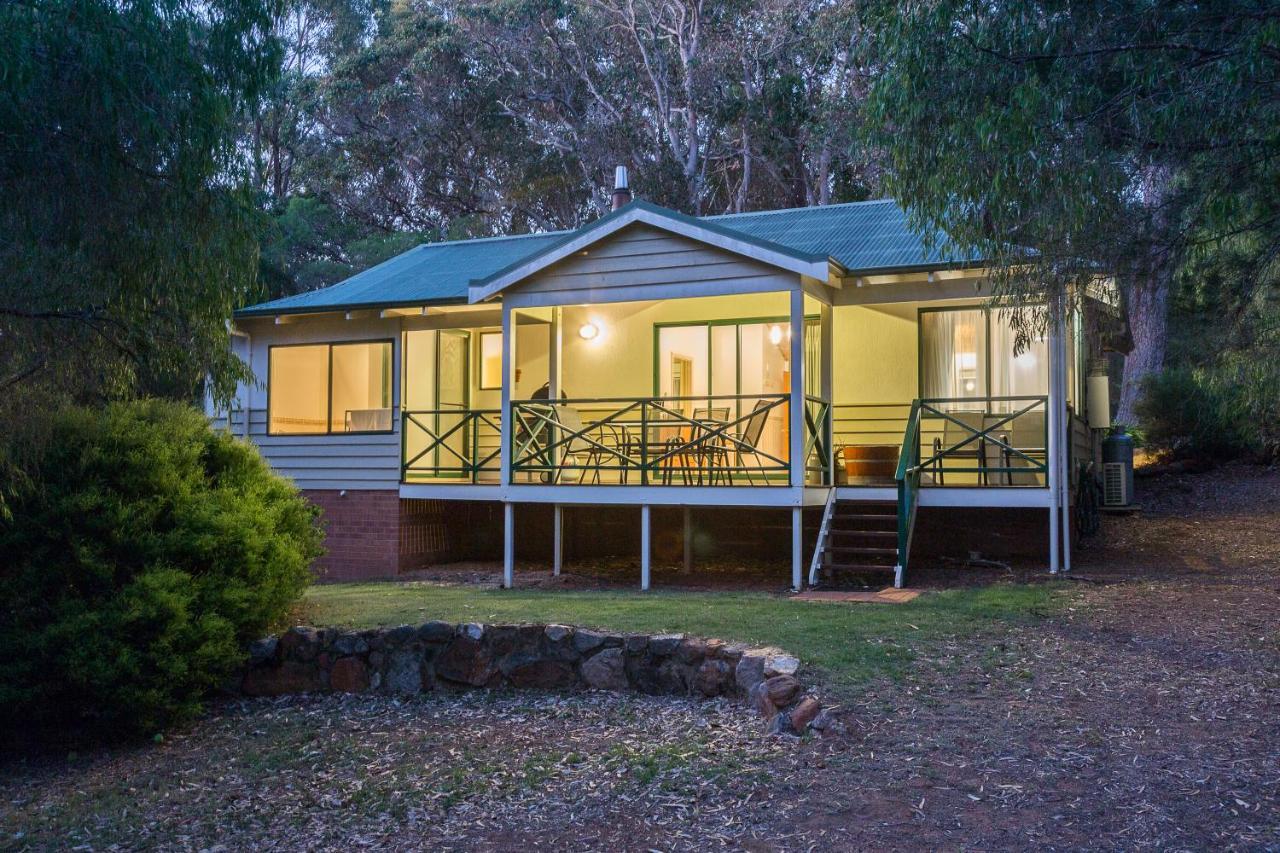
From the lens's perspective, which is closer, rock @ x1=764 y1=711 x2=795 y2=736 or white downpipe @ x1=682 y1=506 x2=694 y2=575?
rock @ x1=764 y1=711 x2=795 y2=736

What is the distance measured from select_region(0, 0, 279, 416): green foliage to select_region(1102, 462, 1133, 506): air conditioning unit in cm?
1173

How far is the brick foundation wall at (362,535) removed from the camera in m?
13.8

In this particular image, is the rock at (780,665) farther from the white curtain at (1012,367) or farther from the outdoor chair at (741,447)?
the white curtain at (1012,367)

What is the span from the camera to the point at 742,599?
10086 mm

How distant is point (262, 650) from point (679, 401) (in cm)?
593

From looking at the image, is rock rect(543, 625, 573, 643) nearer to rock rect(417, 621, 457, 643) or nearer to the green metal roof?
rock rect(417, 621, 457, 643)

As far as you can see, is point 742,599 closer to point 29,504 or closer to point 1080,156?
point 1080,156

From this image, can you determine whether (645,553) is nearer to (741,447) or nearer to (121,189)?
(741,447)

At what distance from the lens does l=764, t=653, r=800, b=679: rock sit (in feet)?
22.4

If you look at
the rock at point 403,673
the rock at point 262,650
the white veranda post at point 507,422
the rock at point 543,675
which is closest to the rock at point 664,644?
the rock at point 543,675

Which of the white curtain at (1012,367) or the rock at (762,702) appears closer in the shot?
the rock at (762,702)

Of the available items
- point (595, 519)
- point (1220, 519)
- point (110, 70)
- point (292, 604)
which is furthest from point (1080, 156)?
point (1220, 519)

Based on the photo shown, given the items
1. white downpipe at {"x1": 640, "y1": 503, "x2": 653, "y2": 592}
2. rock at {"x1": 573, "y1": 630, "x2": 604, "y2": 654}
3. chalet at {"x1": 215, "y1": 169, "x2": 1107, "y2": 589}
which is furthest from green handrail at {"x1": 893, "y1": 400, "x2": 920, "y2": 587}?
rock at {"x1": 573, "y1": 630, "x2": 604, "y2": 654}

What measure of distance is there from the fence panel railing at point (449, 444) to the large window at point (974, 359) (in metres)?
5.09
